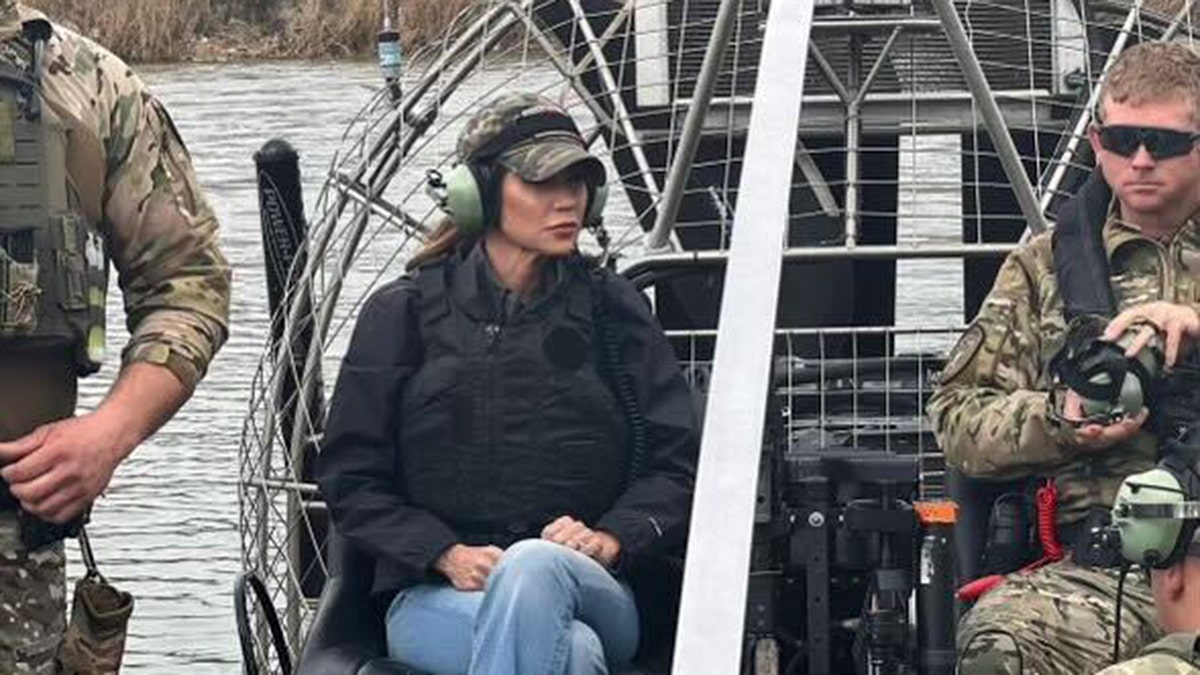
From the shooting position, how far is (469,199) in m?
5.91

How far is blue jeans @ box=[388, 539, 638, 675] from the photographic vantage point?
213 inches

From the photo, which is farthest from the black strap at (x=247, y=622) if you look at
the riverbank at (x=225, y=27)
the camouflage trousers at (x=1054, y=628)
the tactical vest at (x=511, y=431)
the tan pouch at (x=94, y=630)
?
the riverbank at (x=225, y=27)

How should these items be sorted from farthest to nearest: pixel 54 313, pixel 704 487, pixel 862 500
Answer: pixel 862 500
pixel 54 313
pixel 704 487

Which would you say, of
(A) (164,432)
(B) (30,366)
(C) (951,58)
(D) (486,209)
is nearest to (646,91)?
(C) (951,58)

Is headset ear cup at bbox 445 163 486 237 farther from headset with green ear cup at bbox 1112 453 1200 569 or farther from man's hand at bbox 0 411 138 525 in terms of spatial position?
headset with green ear cup at bbox 1112 453 1200 569

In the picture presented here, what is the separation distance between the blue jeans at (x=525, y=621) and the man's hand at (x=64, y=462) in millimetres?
789

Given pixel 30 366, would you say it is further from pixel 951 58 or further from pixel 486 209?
pixel 951 58

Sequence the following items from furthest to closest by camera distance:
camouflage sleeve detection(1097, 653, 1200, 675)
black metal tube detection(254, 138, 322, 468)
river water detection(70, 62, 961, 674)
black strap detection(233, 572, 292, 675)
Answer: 1. river water detection(70, 62, 961, 674)
2. black metal tube detection(254, 138, 322, 468)
3. black strap detection(233, 572, 292, 675)
4. camouflage sleeve detection(1097, 653, 1200, 675)

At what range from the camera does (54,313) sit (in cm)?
491

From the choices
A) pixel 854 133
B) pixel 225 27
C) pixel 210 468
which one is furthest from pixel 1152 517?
pixel 225 27

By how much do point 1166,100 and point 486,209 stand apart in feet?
3.91

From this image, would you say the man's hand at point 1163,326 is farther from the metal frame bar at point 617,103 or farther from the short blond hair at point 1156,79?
the metal frame bar at point 617,103

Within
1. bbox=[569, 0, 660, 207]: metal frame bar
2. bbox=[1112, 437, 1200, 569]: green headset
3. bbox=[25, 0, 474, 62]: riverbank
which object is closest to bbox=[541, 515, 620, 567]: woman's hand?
bbox=[1112, 437, 1200, 569]: green headset

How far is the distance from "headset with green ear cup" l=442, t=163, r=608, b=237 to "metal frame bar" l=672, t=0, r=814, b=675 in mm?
1556
